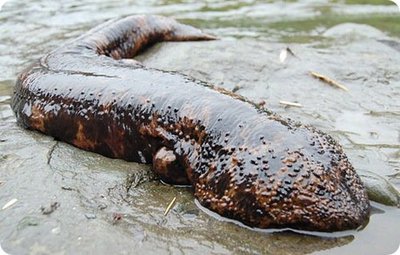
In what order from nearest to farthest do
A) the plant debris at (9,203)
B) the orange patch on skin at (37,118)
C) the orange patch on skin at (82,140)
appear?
the plant debris at (9,203) < the orange patch on skin at (82,140) < the orange patch on skin at (37,118)

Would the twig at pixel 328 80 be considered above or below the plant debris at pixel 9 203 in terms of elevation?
below

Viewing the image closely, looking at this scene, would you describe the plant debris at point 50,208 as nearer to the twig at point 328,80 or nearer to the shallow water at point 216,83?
the shallow water at point 216,83

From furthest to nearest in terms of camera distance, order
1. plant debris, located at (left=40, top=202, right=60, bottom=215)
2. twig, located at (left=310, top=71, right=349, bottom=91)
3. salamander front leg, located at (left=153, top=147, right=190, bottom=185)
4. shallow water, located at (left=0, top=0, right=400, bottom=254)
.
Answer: twig, located at (left=310, top=71, right=349, bottom=91) < salamander front leg, located at (left=153, top=147, right=190, bottom=185) < plant debris, located at (left=40, top=202, right=60, bottom=215) < shallow water, located at (left=0, top=0, right=400, bottom=254)

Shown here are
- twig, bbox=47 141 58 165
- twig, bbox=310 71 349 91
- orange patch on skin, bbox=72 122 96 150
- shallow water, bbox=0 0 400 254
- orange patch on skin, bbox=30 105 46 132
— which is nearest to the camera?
shallow water, bbox=0 0 400 254

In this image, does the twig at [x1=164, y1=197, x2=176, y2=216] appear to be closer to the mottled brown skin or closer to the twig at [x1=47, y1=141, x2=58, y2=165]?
the mottled brown skin

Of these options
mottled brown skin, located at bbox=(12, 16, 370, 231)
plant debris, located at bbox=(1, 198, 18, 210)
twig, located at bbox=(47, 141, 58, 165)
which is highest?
mottled brown skin, located at bbox=(12, 16, 370, 231)

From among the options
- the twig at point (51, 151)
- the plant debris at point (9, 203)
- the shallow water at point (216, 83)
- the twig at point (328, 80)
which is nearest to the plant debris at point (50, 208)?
the shallow water at point (216, 83)

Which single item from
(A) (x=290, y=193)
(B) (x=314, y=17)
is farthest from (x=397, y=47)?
(A) (x=290, y=193)

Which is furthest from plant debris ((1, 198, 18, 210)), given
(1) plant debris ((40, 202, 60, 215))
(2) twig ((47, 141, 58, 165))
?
(2) twig ((47, 141, 58, 165))
